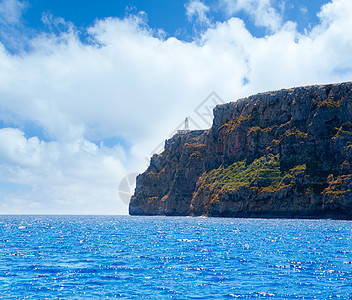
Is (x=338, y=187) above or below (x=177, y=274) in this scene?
above

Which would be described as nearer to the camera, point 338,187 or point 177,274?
point 177,274

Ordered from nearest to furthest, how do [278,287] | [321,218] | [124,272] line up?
[278,287] < [124,272] < [321,218]

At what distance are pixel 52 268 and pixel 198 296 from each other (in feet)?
58.4

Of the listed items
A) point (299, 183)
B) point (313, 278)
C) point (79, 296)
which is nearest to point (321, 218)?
point (299, 183)

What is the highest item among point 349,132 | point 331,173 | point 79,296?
point 349,132

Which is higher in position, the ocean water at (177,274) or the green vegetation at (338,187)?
the green vegetation at (338,187)

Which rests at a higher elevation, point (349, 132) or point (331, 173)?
point (349, 132)

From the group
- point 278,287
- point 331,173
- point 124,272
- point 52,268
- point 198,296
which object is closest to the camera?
point 198,296

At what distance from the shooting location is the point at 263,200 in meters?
196

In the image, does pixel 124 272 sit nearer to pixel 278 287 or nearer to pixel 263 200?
pixel 278 287

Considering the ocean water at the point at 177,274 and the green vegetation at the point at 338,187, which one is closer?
the ocean water at the point at 177,274

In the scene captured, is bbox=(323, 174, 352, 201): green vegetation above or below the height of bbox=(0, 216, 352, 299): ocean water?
above

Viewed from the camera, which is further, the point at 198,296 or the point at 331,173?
the point at 331,173

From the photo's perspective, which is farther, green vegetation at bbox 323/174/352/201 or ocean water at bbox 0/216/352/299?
green vegetation at bbox 323/174/352/201
